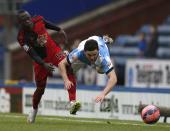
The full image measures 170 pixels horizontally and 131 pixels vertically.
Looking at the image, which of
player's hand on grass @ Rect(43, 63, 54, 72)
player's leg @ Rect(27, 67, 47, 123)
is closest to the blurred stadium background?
player's leg @ Rect(27, 67, 47, 123)

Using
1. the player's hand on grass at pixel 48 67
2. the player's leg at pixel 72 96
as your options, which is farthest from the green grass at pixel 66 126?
the player's hand on grass at pixel 48 67

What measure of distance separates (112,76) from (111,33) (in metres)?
17.3

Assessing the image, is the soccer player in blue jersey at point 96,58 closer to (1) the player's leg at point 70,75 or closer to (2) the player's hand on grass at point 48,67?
(1) the player's leg at point 70,75

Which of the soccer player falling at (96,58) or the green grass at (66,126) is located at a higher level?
the soccer player falling at (96,58)

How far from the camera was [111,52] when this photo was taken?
97.2 ft

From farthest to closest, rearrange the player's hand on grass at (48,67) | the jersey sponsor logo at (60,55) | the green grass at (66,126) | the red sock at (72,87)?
the jersey sponsor logo at (60,55) < the player's hand on grass at (48,67) < the red sock at (72,87) < the green grass at (66,126)

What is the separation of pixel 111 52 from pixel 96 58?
15366 millimetres

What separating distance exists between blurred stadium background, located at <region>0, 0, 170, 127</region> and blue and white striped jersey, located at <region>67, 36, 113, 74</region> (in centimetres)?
487

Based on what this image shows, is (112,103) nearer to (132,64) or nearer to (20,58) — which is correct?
(132,64)

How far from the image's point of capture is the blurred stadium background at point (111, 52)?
20438 millimetres

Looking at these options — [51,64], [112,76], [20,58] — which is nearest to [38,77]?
[51,64]

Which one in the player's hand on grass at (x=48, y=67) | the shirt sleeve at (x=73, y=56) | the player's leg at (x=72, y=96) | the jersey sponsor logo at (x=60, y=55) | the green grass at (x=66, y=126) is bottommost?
the green grass at (x=66, y=126)

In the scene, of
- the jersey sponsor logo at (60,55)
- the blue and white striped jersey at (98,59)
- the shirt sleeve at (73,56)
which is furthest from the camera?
the jersey sponsor logo at (60,55)

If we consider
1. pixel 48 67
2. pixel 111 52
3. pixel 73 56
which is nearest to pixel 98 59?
pixel 73 56
